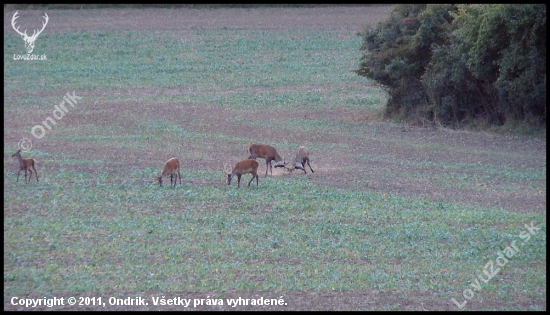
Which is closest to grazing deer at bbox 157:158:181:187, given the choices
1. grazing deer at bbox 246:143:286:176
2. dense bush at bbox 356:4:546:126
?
grazing deer at bbox 246:143:286:176

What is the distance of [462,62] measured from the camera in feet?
79.0

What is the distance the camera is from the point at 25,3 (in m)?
52.5

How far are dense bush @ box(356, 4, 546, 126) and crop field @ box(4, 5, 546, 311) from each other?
119 cm

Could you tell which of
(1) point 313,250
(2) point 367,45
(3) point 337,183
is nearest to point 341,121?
(2) point 367,45

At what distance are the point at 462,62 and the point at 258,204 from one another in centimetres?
1227

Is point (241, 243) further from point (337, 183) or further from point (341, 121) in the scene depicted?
point (341, 121)

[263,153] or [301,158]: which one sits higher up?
[263,153]

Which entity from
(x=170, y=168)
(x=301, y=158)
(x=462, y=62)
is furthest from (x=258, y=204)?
(x=462, y=62)

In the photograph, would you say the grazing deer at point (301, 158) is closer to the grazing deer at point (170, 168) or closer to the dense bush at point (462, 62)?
the grazing deer at point (170, 168)

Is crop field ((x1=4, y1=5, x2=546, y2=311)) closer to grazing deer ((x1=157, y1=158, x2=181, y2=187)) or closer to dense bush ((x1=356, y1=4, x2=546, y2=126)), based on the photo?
grazing deer ((x1=157, y1=158, x2=181, y2=187))

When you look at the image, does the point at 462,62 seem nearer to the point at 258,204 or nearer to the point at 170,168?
the point at 170,168

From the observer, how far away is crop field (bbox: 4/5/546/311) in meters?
9.32

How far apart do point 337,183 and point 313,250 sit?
564 cm

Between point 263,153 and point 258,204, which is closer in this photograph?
point 258,204
